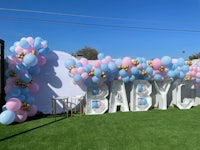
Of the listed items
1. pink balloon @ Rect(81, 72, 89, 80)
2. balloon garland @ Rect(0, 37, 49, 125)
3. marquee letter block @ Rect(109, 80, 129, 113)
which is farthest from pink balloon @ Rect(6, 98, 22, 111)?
marquee letter block @ Rect(109, 80, 129, 113)

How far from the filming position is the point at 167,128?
5.95 metres

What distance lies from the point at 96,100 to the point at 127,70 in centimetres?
151

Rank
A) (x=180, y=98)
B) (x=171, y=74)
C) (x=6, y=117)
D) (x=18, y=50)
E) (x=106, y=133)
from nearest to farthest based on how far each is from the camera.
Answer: (x=106, y=133)
(x=6, y=117)
(x=18, y=50)
(x=171, y=74)
(x=180, y=98)

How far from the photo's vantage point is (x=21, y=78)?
6590 mm

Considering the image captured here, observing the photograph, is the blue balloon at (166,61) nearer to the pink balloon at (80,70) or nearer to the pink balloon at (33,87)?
the pink balloon at (80,70)

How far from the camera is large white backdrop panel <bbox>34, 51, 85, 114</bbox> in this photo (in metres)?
7.91

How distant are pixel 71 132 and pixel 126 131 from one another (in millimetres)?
1348

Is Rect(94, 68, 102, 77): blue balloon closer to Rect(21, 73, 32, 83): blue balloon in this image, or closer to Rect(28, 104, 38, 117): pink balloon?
Rect(21, 73, 32, 83): blue balloon

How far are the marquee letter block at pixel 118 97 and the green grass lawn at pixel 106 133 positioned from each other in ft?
2.15

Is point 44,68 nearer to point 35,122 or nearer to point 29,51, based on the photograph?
point 29,51

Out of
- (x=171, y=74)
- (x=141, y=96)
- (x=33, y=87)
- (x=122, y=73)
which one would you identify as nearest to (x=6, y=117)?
(x=33, y=87)

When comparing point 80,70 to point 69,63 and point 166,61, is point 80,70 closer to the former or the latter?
point 69,63

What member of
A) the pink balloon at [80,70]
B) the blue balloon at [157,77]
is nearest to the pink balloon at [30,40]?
the pink balloon at [80,70]

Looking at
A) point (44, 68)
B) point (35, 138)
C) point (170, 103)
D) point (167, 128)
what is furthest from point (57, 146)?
point (170, 103)
